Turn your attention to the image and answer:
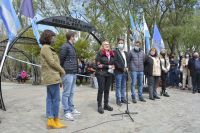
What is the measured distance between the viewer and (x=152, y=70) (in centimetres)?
1227

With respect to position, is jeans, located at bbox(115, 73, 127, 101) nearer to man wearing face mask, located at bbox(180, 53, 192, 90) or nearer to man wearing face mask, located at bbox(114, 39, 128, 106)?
man wearing face mask, located at bbox(114, 39, 128, 106)

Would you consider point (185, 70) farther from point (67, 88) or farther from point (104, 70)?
point (67, 88)

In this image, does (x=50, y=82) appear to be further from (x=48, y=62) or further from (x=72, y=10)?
(x=72, y=10)

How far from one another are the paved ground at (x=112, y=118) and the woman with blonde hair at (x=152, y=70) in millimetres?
553

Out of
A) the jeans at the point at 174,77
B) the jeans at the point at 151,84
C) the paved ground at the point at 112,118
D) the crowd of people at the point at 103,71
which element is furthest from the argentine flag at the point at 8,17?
the jeans at the point at 174,77

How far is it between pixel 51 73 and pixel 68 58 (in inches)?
39.5

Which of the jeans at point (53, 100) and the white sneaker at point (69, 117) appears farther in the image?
the white sneaker at point (69, 117)

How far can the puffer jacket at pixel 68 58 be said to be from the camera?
8.56 meters

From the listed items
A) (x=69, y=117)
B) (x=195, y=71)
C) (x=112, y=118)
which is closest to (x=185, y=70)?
(x=195, y=71)

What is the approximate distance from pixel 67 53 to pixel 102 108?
2012 mm

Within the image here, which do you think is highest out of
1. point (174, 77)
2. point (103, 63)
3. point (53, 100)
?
point (103, 63)

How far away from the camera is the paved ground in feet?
26.3

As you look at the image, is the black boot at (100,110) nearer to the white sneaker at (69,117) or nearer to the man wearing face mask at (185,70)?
the white sneaker at (69,117)

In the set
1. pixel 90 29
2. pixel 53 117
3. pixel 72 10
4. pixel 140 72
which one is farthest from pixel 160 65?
pixel 72 10
